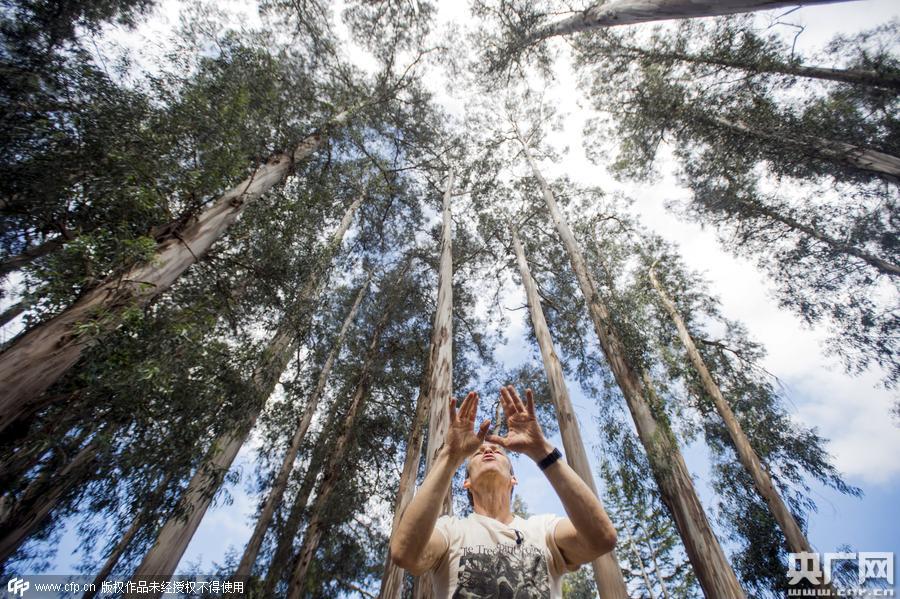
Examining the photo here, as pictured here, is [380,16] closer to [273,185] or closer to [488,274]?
[273,185]

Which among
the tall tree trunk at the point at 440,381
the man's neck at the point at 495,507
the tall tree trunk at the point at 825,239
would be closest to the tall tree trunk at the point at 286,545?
the tall tree trunk at the point at 440,381

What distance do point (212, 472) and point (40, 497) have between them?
96.7 inches

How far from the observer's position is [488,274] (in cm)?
984

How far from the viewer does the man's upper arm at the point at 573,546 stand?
4.33ft

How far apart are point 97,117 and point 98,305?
2.20 meters

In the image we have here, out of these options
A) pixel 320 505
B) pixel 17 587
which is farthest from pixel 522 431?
pixel 17 587

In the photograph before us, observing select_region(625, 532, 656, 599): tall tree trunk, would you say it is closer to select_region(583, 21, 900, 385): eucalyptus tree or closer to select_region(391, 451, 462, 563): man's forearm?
select_region(583, 21, 900, 385): eucalyptus tree

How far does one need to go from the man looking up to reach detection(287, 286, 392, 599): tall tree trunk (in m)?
6.05

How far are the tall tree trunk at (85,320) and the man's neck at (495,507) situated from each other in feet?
9.69

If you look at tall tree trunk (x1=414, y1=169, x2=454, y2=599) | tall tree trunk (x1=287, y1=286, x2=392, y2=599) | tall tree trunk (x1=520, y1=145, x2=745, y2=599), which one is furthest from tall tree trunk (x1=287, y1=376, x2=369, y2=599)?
tall tree trunk (x1=520, y1=145, x2=745, y2=599)

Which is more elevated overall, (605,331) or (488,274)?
(488,274)

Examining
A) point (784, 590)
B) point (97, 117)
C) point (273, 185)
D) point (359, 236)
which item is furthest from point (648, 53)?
point (784, 590)

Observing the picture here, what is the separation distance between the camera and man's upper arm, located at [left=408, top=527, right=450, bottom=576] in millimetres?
1280

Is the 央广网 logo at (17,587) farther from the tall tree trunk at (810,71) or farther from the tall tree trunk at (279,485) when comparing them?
the tall tree trunk at (810,71)
